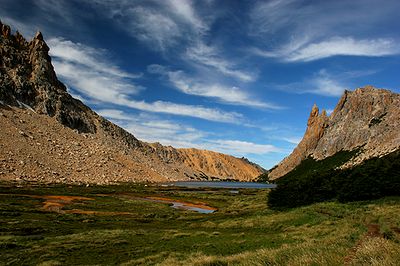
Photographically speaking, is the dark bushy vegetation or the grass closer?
the grass

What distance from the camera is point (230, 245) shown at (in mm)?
37812

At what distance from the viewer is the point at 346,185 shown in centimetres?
6438

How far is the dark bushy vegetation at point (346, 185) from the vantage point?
2371 inches

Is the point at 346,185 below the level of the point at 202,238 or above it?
above

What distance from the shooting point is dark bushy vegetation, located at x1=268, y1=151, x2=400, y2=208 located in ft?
198

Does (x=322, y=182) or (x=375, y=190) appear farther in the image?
(x=322, y=182)

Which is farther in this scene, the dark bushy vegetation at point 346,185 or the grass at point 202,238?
the dark bushy vegetation at point 346,185

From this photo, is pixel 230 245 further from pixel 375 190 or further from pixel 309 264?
pixel 375 190

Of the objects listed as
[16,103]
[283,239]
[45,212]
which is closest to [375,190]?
[283,239]

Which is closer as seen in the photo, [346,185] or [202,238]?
[202,238]

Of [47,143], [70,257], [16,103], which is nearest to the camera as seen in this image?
[70,257]

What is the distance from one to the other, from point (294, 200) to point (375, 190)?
1610cm

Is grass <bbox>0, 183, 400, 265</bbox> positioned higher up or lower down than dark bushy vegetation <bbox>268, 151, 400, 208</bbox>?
lower down

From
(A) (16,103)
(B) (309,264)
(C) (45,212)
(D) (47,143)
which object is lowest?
(C) (45,212)
